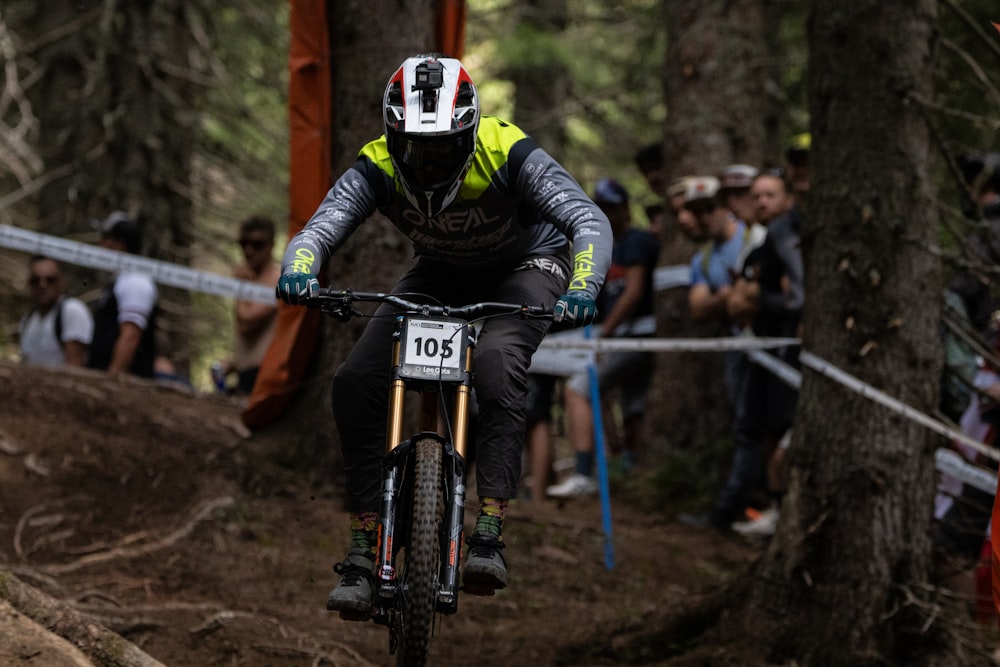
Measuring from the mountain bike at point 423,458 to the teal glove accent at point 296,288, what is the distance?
0.12 feet

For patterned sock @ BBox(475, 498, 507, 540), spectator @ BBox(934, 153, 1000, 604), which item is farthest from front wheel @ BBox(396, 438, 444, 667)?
spectator @ BBox(934, 153, 1000, 604)

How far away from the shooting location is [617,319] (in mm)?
9602

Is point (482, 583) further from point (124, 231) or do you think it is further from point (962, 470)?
point (124, 231)

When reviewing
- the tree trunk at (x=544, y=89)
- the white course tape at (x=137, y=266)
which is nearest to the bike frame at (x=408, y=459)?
the white course tape at (x=137, y=266)

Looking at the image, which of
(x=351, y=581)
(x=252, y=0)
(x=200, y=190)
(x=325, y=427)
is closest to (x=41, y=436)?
(x=325, y=427)

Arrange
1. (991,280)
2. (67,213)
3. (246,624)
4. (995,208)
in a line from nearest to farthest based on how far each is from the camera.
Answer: (246,624), (991,280), (995,208), (67,213)

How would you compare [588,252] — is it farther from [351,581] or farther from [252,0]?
[252,0]

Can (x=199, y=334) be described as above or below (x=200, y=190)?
below

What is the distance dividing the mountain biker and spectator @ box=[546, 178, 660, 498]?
4166 millimetres

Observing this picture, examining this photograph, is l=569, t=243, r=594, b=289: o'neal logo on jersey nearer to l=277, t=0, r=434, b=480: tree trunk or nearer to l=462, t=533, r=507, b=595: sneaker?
l=462, t=533, r=507, b=595: sneaker

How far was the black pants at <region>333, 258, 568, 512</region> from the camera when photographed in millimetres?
4762

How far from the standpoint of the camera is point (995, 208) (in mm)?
7375

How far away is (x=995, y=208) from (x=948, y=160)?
1.42m

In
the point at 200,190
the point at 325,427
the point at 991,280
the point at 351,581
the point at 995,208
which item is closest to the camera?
the point at 351,581
